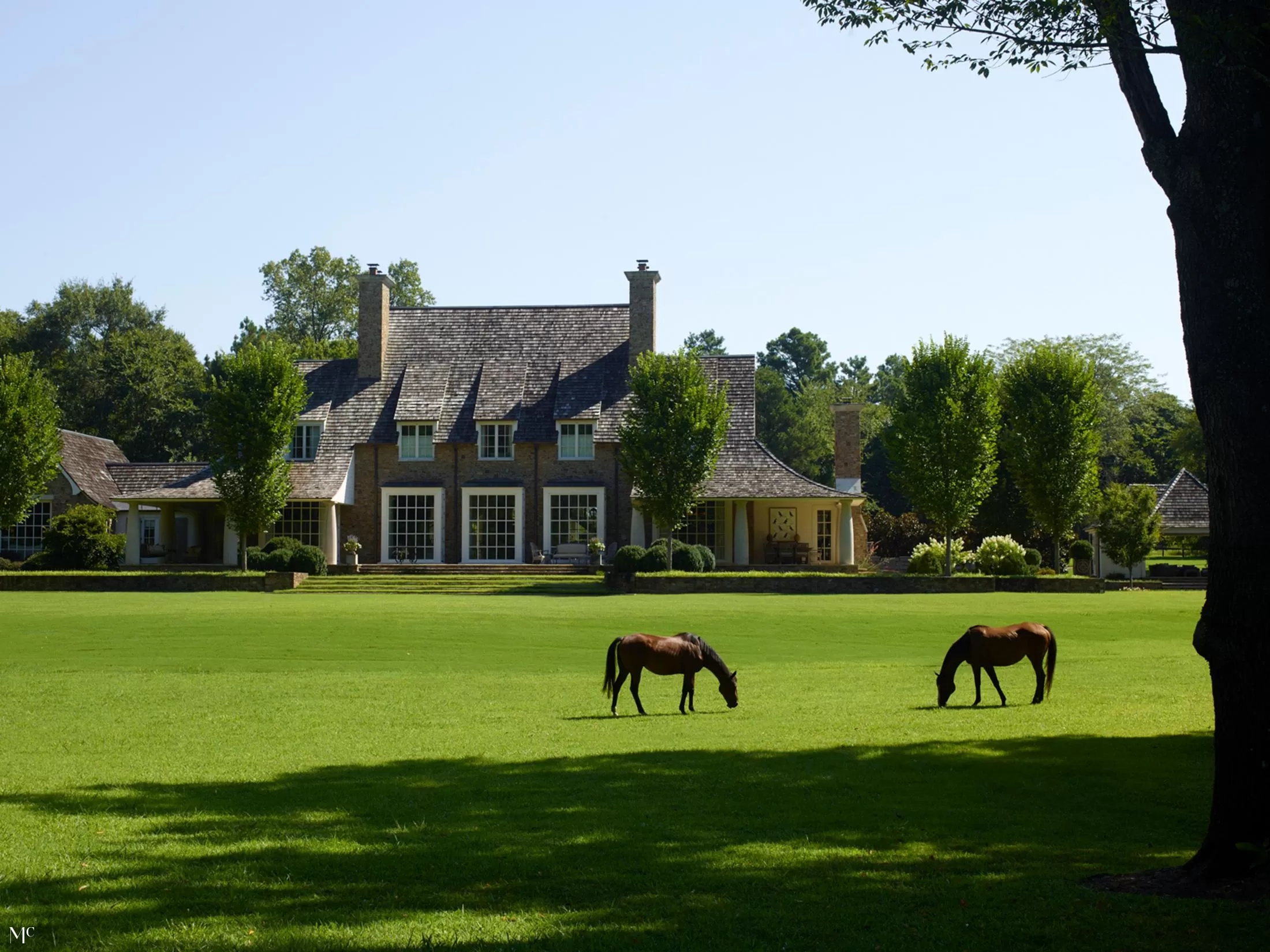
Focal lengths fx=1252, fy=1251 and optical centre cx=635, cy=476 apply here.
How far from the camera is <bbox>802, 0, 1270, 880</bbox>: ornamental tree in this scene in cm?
702

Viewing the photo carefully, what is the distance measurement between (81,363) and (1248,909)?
237 ft

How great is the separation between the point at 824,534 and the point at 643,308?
1055cm

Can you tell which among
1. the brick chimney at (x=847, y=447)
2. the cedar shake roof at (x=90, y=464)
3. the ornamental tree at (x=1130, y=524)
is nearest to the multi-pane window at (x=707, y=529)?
the brick chimney at (x=847, y=447)

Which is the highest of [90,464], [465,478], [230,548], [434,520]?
[90,464]

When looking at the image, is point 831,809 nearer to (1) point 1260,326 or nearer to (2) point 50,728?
(1) point 1260,326

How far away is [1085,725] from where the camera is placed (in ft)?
41.3

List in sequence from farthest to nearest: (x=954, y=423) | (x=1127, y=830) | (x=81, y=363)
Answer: (x=81, y=363)
(x=954, y=423)
(x=1127, y=830)

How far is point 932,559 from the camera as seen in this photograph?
41500 millimetres

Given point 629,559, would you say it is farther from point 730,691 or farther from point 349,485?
point 730,691

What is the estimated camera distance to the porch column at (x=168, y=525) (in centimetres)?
4606

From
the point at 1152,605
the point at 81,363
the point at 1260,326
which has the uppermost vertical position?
the point at 81,363

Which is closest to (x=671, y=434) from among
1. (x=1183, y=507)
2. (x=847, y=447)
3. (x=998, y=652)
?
(x=847, y=447)

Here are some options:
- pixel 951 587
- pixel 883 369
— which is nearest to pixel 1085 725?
pixel 951 587

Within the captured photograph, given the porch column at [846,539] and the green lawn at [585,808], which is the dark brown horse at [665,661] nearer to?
the green lawn at [585,808]
